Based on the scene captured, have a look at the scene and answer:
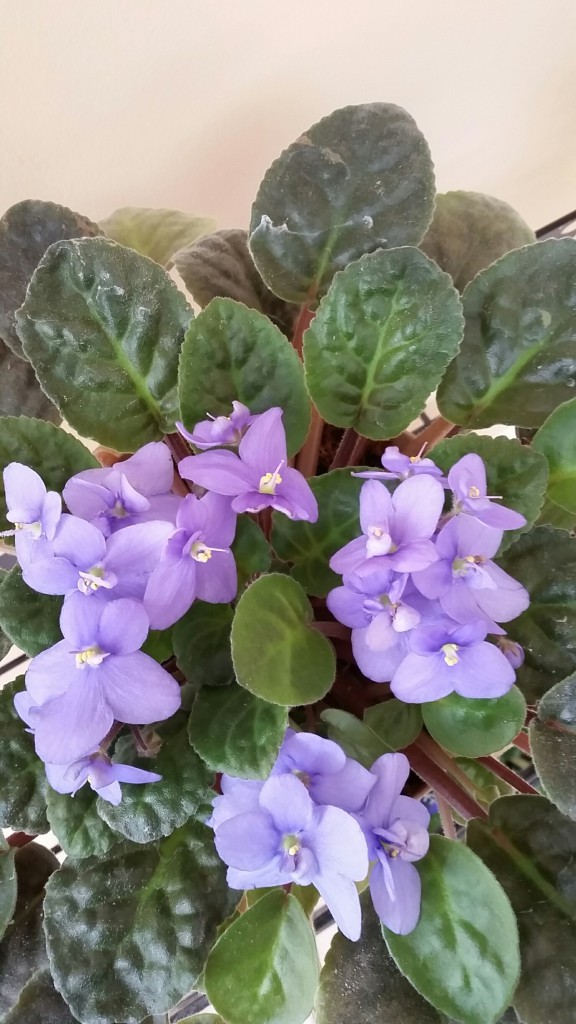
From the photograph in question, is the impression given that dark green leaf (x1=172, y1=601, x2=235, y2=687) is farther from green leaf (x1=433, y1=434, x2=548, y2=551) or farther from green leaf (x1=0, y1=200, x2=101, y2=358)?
green leaf (x1=0, y1=200, x2=101, y2=358)

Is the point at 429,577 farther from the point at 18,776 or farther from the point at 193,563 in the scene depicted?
the point at 18,776

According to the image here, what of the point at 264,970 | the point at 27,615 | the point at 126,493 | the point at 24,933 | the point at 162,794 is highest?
the point at 126,493

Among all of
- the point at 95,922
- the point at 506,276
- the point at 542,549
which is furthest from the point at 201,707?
the point at 506,276

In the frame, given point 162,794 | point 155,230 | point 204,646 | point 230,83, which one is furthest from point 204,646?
point 230,83

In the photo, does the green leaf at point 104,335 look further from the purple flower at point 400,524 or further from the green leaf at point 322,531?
the purple flower at point 400,524

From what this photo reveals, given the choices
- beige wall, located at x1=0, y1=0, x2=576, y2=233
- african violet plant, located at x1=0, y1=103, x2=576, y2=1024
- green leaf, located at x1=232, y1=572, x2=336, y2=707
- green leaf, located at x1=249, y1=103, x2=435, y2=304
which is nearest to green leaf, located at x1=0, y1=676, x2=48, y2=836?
african violet plant, located at x1=0, y1=103, x2=576, y2=1024

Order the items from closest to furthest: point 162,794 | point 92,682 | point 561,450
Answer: point 92,682 → point 162,794 → point 561,450

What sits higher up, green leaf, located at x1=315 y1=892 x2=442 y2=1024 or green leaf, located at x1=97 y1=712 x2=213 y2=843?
green leaf, located at x1=97 y1=712 x2=213 y2=843
